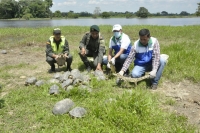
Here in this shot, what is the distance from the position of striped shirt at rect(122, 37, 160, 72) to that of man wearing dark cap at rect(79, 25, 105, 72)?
1.29 m

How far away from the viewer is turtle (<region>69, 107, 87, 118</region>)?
12.3 ft

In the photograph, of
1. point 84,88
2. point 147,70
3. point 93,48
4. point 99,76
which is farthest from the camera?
point 93,48

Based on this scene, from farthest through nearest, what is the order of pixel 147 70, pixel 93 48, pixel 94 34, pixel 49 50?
pixel 93 48
pixel 49 50
pixel 94 34
pixel 147 70

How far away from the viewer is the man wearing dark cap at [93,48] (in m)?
6.36

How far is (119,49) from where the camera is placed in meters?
5.96

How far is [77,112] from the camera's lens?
3771 mm

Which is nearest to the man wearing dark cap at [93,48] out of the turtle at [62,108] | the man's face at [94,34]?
the man's face at [94,34]

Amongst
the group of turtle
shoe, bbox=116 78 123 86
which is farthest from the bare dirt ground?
the group of turtle

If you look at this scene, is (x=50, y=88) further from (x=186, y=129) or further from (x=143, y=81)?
(x=186, y=129)

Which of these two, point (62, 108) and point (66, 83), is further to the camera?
point (66, 83)

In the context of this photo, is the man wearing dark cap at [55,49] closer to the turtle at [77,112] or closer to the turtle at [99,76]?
the turtle at [99,76]

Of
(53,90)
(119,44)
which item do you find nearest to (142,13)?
(119,44)

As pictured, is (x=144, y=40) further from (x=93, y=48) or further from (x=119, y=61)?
(x=93, y=48)

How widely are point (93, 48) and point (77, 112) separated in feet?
10.8
